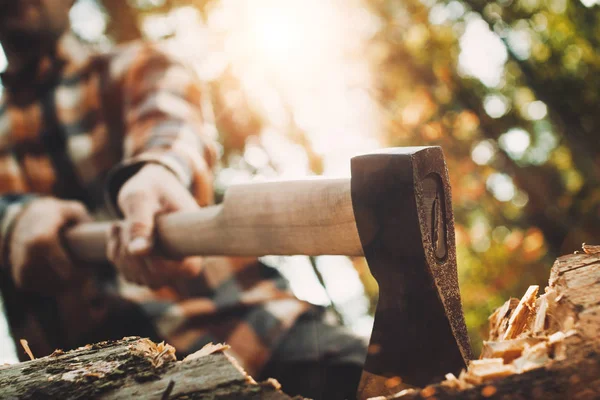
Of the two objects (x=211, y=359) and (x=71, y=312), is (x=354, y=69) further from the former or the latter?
(x=211, y=359)

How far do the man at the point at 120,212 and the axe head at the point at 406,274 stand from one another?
3.67 feet

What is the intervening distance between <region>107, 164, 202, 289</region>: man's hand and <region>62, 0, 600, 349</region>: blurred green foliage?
4754 mm

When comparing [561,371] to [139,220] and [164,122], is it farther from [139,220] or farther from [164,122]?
[164,122]

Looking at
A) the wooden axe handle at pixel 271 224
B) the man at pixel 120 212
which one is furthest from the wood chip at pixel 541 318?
the man at pixel 120 212

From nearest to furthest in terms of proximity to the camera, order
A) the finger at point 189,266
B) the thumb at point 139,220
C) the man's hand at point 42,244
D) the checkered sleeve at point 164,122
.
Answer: the thumb at point 139,220, the finger at point 189,266, the checkered sleeve at point 164,122, the man's hand at point 42,244

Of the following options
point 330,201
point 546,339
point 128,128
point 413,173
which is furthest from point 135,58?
point 546,339

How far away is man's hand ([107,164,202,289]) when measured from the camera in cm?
185

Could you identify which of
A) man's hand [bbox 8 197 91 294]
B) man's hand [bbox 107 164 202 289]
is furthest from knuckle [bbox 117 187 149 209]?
man's hand [bbox 8 197 91 294]

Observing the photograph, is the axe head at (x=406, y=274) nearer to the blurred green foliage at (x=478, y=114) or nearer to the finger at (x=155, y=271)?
the finger at (x=155, y=271)

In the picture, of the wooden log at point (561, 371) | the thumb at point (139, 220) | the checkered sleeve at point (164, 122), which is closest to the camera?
the wooden log at point (561, 371)

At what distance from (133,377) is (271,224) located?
612 millimetres

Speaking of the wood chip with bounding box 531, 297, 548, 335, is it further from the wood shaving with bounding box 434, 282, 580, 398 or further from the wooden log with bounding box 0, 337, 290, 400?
the wooden log with bounding box 0, 337, 290, 400

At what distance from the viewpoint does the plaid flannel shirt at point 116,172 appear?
97.0 inches

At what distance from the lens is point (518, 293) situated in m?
5.93
